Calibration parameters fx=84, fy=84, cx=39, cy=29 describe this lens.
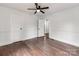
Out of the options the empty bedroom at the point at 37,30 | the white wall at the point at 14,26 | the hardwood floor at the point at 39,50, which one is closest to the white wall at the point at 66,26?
the empty bedroom at the point at 37,30

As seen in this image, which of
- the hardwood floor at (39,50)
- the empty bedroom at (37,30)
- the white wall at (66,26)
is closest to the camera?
the hardwood floor at (39,50)

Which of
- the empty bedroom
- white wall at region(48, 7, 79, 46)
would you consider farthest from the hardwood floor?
white wall at region(48, 7, 79, 46)

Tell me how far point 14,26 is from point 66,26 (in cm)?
277

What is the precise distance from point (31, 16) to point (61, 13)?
231 cm

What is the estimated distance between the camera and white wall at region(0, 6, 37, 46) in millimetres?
3897

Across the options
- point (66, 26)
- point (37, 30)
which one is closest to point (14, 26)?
point (37, 30)

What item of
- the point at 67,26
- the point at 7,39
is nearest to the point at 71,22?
the point at 67,26

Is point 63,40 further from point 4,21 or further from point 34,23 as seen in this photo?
point 4,21

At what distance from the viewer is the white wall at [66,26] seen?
3.87m

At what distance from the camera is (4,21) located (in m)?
3.93

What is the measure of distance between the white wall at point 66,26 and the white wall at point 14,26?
1.65m

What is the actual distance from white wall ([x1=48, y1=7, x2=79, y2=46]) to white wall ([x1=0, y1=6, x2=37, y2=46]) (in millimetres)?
1646

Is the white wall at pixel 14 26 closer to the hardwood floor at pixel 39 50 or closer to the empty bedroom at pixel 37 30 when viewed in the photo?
the empty bedroom at pixel 37 30

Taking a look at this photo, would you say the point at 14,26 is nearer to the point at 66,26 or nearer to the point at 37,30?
the point at 37,30
